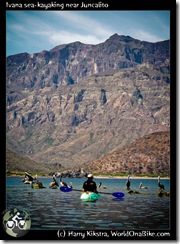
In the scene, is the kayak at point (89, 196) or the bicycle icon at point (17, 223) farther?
the kayak at point (89, 196)

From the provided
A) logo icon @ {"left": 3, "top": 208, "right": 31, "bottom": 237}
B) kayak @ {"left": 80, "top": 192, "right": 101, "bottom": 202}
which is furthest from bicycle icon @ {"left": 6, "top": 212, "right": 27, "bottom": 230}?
kayak @ {"left": 80, "top": 192, "right": 101, "bottom": 202}

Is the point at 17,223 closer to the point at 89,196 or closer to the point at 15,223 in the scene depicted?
the point at 15,223

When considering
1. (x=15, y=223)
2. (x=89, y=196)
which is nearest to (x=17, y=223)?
(x=15, y=223)

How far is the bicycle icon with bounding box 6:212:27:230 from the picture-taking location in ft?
79.3

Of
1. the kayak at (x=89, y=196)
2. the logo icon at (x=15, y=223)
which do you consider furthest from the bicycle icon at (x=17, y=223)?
the kayak at (x=89, y=196)

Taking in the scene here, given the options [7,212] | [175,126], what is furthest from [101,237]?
[175,126]

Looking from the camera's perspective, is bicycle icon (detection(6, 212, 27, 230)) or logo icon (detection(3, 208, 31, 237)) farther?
bicycle icon (detection(6, 212, 27, 230))

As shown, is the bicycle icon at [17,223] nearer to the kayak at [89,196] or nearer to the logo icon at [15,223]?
the logo icon at [15,223]

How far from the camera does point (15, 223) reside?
2433 centimetres

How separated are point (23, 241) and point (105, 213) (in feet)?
45.7

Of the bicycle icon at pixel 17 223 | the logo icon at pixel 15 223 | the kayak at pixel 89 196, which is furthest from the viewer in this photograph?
the kayak at pixel 89 196

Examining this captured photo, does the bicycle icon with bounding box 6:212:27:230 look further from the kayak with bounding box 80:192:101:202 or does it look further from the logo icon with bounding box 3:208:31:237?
the kayak with bounding box 80:192:101:202

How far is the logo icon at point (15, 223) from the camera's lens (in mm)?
24062
